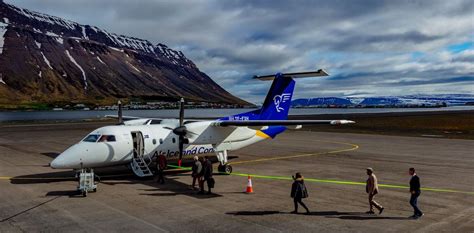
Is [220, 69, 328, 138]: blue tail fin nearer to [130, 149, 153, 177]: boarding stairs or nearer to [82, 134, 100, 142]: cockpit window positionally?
[130, 149, 153, 177]: boarding stairs

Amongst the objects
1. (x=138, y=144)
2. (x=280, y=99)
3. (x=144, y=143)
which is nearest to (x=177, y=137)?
(x=144, y=143)

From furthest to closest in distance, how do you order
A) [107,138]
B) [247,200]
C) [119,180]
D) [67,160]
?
[119,180], [107,138], [67,160], [247,200]

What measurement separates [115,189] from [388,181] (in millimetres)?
14859

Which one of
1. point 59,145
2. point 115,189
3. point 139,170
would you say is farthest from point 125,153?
point 59,145

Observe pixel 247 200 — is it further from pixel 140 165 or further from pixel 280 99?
pixel 280 99

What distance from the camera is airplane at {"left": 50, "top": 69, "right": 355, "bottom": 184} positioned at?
20.7 meters

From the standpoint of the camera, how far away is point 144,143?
74.4 ft

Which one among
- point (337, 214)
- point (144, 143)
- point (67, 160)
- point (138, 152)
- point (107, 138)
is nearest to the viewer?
point (337, 214)

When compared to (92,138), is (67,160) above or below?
below

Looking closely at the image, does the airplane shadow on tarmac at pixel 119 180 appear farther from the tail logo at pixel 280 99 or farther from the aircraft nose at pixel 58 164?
the tail logo at pixel 280 99

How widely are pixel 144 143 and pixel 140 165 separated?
1.36m

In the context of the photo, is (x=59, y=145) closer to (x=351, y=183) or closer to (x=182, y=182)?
(x=182, y=182)

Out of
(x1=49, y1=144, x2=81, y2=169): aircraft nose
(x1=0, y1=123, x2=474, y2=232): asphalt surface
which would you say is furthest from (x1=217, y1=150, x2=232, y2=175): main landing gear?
(x1=49, y1=144, x2=81, y2=169): aircraft nose

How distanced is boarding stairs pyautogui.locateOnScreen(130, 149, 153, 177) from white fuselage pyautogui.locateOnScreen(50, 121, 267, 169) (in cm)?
29
